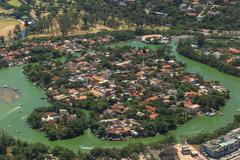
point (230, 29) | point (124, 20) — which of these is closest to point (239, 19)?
point (230, 29)

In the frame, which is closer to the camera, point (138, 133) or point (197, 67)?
point (138, 133)

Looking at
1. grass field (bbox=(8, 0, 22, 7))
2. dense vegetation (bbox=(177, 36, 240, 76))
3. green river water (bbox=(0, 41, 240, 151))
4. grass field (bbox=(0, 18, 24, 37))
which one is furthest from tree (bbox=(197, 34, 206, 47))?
grass field (bbox=(8, 0, 22, 7))

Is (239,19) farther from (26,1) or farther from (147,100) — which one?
(26,1)

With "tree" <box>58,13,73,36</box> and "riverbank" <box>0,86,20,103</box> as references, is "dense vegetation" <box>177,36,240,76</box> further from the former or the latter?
"riverbank" <box>0,86,20,103</box>

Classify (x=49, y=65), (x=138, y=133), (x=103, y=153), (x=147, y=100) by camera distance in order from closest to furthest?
(x=103, y=153), (x=138, y=133), (x=147, y=100), (x=49, y=65)

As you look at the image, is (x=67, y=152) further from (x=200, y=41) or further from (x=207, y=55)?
(x=200, y=41)

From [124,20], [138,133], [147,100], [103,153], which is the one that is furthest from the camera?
[124,20]

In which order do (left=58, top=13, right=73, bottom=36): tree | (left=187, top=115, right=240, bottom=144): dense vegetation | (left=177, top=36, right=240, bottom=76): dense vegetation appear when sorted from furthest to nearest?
(left=58, top=13, right=73, bottom=36): tree
(left=177, top=36, right=240, bottom=76): dense vegetation
(left=187, top=115, right=240, bottom=144): dense vegetation
